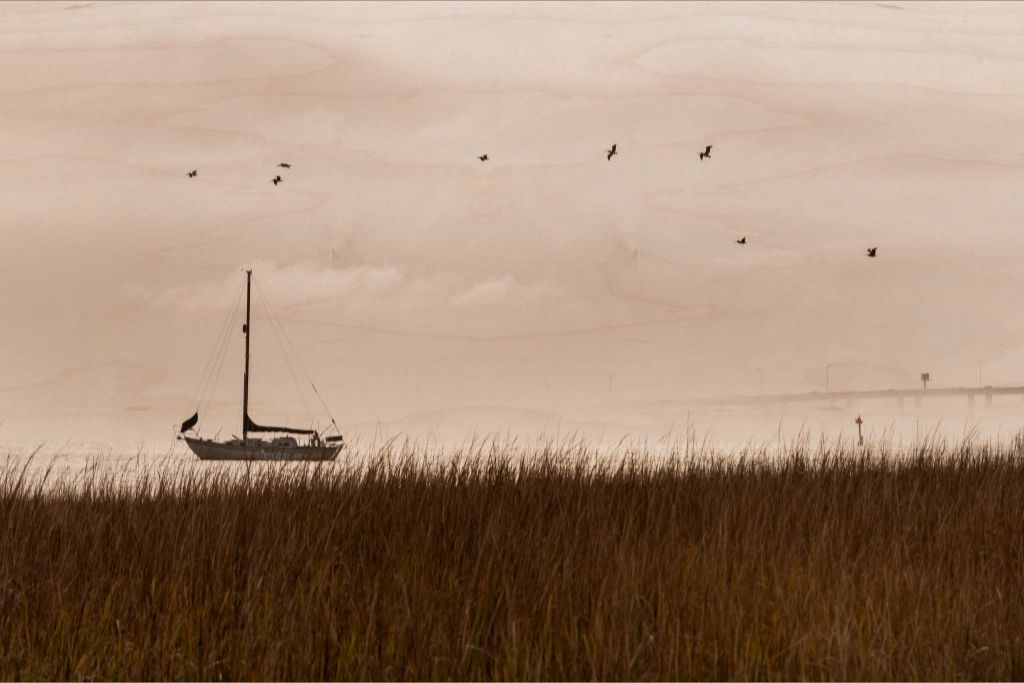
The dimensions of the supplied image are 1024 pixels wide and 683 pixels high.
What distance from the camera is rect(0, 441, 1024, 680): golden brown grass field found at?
6926 millimetres

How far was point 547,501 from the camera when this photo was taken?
10836mm

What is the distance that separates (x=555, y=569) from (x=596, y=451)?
6.08m

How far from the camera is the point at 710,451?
15.1 metres

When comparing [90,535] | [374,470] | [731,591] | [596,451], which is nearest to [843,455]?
[596,451]

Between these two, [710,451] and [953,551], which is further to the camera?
[710,451]

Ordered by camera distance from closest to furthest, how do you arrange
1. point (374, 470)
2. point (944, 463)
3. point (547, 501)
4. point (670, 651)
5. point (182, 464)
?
point (670, 651) < point (547, 501) < point (374, 470) < point (182, 464) < point (944, 463)

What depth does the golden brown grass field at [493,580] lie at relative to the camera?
6.93 meters

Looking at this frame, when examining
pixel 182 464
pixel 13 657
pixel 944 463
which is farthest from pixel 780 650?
pixel 944 463

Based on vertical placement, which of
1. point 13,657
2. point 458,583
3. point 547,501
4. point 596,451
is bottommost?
point 13,657

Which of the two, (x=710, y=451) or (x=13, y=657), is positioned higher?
(x=710, y=451)

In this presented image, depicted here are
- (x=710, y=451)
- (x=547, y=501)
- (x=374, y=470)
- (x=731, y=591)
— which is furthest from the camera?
(x=710, y=451)

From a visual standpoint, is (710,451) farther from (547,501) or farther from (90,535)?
(90,535)

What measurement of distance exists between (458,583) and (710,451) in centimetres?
785

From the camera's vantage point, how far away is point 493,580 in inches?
311
